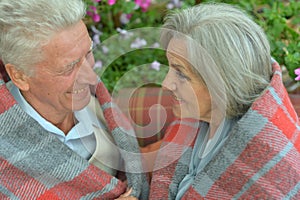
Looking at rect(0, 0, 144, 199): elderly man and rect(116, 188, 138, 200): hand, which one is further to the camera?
rect(116, 188, 138, 200): hand

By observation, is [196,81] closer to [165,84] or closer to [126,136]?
[165,84]

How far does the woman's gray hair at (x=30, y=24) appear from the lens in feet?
4.67

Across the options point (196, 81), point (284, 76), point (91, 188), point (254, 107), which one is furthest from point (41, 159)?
point (284, 76)

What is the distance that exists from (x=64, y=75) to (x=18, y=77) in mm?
166

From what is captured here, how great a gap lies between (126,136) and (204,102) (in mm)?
420

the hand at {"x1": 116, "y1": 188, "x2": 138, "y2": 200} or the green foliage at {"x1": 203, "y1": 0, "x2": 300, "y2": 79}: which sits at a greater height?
the green foliage at {"x1": 203, "y1": 0, "x2": 300, "y2": 79}

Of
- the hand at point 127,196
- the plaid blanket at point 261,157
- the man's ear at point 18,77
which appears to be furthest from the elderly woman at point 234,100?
the man's ear at point 18,77

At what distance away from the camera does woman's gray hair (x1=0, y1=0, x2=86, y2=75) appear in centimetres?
142

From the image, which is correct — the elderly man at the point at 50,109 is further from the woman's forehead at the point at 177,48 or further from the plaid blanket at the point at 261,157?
the plaid blanket at the point at 261,157

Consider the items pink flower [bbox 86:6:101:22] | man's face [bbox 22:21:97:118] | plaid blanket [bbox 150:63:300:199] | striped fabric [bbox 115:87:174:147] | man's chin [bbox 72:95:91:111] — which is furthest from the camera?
pink flower [bbox 86:6:101:22]

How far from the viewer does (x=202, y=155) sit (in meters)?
1.69

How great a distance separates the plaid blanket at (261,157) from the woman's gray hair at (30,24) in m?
0.67

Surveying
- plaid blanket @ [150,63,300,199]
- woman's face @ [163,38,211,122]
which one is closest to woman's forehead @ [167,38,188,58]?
woman's face @ [163,38,211,122]

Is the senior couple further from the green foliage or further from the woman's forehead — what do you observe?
the green foliage
